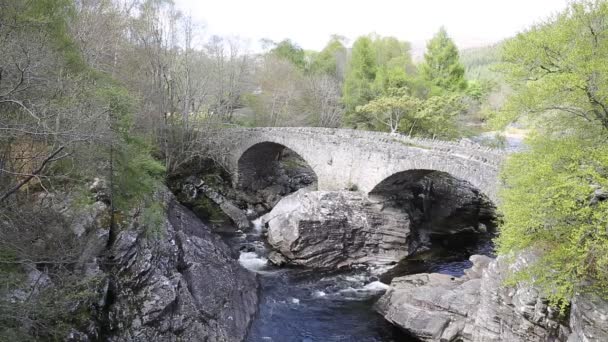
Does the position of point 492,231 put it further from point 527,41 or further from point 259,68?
point 259,68

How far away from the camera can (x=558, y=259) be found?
893cm

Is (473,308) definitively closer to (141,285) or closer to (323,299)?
(323,299)

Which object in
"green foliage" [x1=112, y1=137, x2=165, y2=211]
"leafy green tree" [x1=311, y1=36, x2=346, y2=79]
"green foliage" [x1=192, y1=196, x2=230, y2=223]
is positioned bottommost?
"green foliage" [x1=192, y1=196, x2=230, y2=223]

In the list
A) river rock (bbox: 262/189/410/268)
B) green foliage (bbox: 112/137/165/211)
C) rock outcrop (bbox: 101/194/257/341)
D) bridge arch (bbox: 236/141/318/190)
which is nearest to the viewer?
rock outcrop (bbox: 101/194/257/341)

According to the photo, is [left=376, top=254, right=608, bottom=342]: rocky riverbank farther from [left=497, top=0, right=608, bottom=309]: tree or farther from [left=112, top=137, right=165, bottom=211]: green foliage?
[left=112, top=137, right=165, bottom=211]: green foliage

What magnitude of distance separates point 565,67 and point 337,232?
13281 millimetres

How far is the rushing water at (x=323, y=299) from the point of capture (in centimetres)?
1424

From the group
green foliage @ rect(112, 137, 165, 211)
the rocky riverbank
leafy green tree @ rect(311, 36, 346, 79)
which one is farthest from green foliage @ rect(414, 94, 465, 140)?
leafy green tree @ rect(311, 36, 346, 79)

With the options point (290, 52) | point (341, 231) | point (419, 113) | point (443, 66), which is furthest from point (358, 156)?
point (290, 52)

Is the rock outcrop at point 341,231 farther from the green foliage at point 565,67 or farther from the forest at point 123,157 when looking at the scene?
the green foliage at point 565,67

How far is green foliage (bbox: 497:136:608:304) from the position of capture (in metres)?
8.12

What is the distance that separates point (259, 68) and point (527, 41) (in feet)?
120

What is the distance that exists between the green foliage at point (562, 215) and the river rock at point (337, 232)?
1069 cm

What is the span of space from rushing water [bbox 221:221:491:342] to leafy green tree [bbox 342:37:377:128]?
62.8 ft
